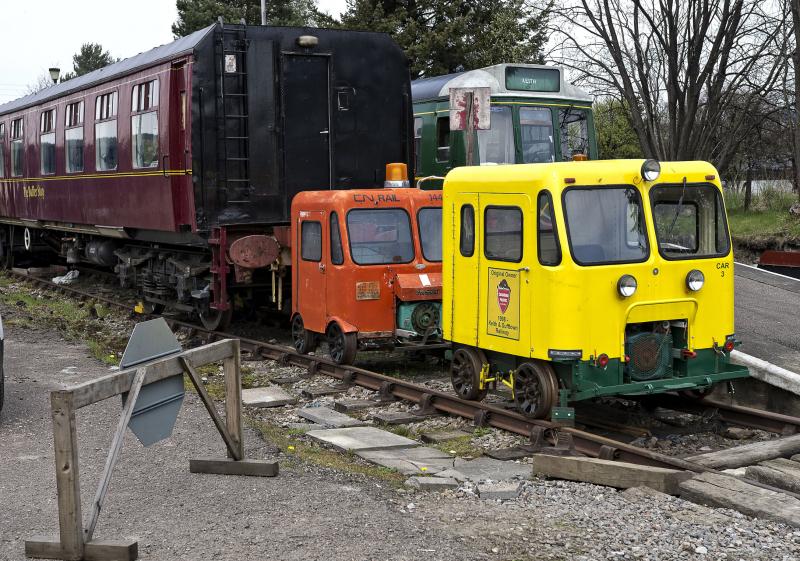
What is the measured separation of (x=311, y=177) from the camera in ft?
48.0

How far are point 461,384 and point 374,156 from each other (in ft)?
19.3

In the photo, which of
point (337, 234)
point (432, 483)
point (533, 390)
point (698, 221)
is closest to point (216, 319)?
point (337, 234)

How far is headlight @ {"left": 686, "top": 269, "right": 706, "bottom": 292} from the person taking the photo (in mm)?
8914

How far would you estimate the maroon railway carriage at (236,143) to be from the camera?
13.9 metres

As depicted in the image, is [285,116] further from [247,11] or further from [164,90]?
[247,11]

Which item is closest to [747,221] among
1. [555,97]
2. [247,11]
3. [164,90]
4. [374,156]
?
[555,97]

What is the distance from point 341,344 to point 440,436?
2.97 meters

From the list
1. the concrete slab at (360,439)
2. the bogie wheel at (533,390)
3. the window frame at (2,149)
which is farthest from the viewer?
the window frame at (2,149)

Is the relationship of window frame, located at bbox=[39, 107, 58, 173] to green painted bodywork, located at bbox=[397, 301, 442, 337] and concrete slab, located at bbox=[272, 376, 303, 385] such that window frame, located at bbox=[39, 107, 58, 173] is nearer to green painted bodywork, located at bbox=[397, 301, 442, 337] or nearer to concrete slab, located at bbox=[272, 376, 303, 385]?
concrete slab, located at bbox=[272, 376, 303, 385]

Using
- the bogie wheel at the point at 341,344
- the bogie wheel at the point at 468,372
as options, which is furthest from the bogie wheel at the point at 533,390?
the bogie wheel at the point at 341,344

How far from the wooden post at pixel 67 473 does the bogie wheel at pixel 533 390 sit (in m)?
4.18

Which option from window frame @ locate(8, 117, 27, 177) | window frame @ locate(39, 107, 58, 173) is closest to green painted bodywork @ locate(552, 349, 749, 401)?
window frame @ locate(39, 107, 58, 173)

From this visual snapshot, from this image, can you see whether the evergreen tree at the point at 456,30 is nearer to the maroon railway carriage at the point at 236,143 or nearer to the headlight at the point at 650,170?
the maroon railway carriage at the point at 236,143

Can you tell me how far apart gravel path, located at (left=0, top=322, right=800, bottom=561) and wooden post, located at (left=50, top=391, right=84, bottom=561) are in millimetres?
331
